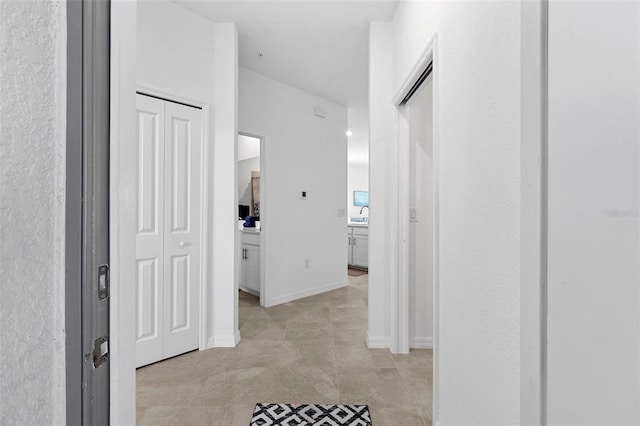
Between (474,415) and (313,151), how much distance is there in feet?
11.6

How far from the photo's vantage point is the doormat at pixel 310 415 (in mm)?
1677

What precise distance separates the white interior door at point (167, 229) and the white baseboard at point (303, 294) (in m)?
1.30

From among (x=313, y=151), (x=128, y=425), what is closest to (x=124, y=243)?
(x=128, y=425)

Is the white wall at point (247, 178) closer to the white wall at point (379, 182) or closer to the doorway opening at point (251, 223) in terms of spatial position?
the doorway opening at point (251, 223)

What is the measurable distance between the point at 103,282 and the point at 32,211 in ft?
0.53

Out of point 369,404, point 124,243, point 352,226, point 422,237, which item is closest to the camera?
point 124,243

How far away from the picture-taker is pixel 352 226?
6.47m

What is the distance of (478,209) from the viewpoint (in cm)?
114

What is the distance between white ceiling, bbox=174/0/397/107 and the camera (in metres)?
2.46

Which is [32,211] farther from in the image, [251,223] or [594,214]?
[251,223]

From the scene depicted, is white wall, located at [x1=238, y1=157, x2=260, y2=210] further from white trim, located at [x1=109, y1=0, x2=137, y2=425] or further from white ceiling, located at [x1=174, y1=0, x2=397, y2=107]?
white trim, located at [x1=109, y1=0, x2=137, y2=425]

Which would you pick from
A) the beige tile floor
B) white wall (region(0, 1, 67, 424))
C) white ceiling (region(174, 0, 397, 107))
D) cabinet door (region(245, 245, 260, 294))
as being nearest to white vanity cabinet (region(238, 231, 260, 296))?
cabinet door (region(245, 245, 260, 294))

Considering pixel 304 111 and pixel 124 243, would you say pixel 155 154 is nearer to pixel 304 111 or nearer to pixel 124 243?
pixel 124 243

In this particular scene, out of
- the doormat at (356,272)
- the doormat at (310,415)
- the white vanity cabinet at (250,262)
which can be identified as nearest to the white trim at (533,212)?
the doormat at (310,415)
